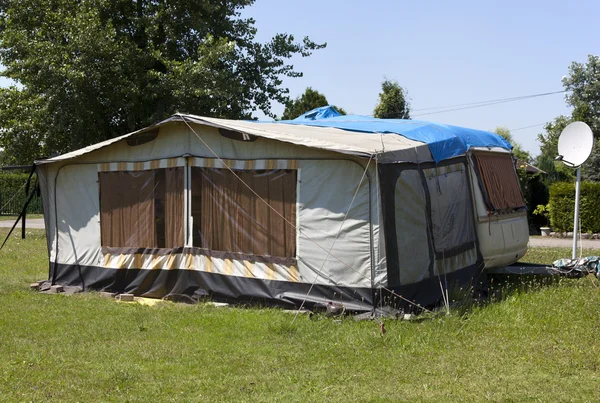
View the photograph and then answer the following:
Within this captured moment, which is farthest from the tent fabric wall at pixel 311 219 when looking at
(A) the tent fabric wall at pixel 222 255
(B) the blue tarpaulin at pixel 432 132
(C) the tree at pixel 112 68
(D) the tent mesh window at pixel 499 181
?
(C) the tree at pixel 112 68

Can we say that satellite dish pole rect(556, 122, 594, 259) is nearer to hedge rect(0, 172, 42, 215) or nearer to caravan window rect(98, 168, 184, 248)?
caravan window rect(98, 168, 184, 248)

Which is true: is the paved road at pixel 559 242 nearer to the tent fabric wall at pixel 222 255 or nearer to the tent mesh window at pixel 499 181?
the tent mesh window at pixel 499 181

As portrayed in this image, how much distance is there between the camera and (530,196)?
21891 millimetres

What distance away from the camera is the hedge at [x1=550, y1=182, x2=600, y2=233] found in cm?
1925

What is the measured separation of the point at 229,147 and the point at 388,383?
14.2ft

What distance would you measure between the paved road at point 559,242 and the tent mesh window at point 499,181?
5.93 meters

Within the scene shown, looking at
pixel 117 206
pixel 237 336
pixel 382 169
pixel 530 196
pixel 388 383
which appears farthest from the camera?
pixel 530 196

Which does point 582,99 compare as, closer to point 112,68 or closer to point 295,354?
point 112,68

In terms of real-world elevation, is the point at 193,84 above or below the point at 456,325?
above

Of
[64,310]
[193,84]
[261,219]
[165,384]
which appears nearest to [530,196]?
[193,84]

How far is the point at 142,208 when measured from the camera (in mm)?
9945

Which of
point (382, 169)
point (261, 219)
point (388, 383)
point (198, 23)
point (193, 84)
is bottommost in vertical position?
point (388, 383)

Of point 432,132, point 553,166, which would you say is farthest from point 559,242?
point 432,132

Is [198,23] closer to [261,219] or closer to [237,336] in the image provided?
[261,219]
